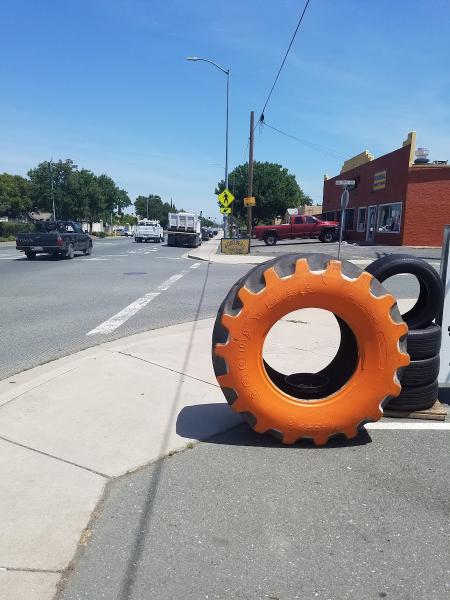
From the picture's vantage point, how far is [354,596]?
2.11 m

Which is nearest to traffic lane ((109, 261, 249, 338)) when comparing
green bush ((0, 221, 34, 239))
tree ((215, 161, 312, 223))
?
green bush ((0, 221, 34, 239))

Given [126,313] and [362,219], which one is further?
[362,219]

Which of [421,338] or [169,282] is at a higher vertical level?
[421,338]

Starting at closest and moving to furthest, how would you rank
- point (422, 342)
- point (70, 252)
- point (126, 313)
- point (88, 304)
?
point (422, 342), point (126, 313), point (88, 304), point (70, 252)

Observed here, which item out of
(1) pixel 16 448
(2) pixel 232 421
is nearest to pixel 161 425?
(2) pixel 232 421

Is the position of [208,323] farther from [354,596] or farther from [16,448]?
[354,596]

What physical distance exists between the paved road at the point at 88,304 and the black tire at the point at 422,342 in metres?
4.15

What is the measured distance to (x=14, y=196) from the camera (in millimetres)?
66812

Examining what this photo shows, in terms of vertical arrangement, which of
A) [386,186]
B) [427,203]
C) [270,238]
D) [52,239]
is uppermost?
[386,186]

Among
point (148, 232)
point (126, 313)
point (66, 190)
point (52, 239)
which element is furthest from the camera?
point (66, 190)

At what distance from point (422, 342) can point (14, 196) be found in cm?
7238

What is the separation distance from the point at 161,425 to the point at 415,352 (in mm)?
2218

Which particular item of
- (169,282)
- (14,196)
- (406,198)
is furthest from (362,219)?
(14,196)

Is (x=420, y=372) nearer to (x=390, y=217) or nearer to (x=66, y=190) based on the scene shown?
(x=390, y=217)
